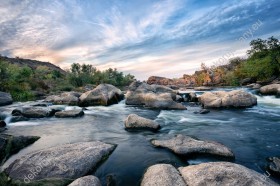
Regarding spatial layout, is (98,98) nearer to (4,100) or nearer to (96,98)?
(96,98)

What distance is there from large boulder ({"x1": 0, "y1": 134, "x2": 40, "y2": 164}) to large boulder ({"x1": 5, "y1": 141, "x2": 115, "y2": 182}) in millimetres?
1489

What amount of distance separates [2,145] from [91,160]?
400 centimetres

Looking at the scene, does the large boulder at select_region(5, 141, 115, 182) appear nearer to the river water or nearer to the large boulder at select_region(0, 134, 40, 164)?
the river water

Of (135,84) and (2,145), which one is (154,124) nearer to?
(2,145)

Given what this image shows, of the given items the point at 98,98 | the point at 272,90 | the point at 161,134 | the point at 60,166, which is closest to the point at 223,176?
the point at 60,166

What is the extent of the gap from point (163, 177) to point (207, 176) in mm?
1119

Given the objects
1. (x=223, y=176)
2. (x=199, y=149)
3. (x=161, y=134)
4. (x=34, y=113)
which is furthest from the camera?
(x=34, y=113)

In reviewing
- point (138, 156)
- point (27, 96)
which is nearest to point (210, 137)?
point (138, 156)

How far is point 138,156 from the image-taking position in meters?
8.86

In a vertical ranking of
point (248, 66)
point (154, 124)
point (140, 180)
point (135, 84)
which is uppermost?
point (248, 66)

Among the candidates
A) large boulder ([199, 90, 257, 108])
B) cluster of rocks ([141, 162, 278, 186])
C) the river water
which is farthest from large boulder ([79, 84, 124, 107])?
cluster of rocks ([141, 162, 278, 186])

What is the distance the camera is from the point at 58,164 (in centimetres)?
729

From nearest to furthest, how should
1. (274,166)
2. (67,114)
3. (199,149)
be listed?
(274,166), (199,149), (67,114)

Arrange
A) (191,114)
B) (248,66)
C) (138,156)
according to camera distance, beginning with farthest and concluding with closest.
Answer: (248,66) → (191,114) → (138,156)
